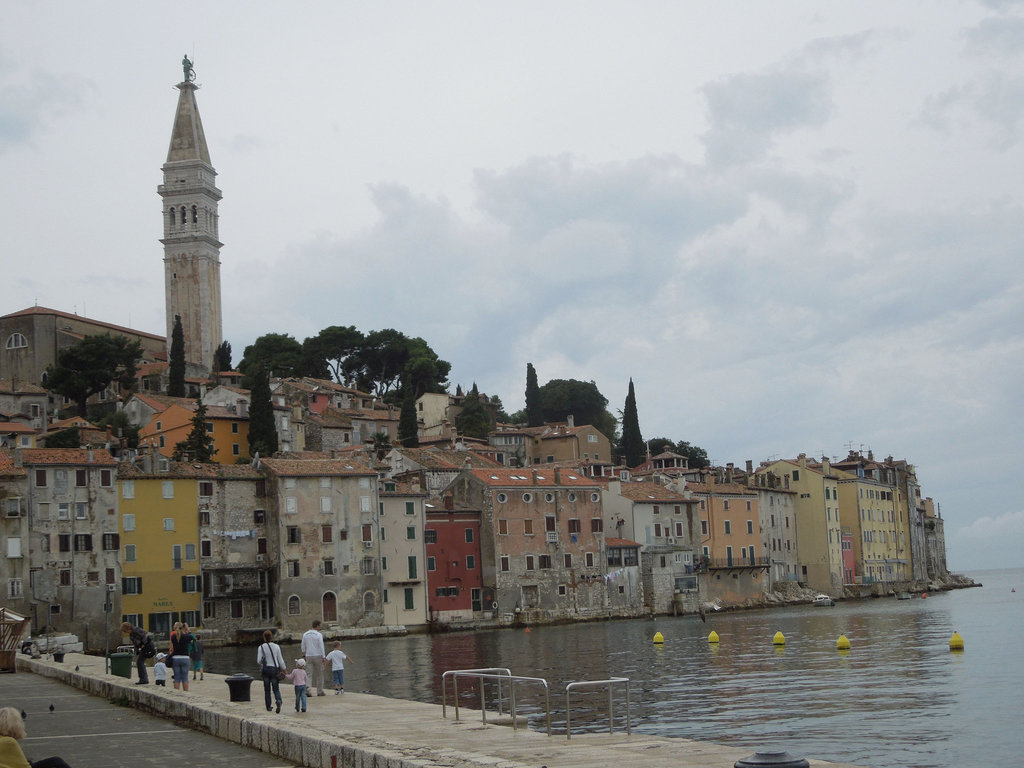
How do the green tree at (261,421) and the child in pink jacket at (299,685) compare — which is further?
the green tree at (261,421)

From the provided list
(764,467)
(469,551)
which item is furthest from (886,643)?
(764,467)

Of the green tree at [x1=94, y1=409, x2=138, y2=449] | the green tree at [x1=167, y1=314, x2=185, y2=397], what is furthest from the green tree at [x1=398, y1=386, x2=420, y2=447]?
the green tree at [x1=94, y1=409, x2=138, y2=449]

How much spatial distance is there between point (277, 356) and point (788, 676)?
286 feet

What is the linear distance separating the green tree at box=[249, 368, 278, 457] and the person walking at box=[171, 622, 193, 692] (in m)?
53.5

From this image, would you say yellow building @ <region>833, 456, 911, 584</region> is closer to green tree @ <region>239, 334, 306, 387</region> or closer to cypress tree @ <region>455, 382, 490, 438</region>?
cypress tree @ <region>455, 382, 490, 438</region>

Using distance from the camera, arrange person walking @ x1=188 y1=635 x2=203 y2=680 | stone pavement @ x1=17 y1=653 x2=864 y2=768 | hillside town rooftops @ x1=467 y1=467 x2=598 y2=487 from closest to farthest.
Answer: stone pavement @ x1=17 y1=653 x2=864 y2=768, person walking @ x1=188 y1=635 x2=203 y2=680, hillside town rooftops @ x1=467 y1=467 x2=598 y2=487

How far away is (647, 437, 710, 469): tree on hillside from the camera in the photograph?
125925 mm

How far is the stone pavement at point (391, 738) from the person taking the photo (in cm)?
1534

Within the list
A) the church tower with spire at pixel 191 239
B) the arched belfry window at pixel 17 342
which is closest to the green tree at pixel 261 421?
the arched belfry window at pixel 17 342

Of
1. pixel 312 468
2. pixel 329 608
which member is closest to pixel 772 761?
pixel 329 608

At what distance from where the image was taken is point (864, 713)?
90.6ft

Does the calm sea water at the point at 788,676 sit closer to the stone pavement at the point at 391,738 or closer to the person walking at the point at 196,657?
the stone pavement at the point at 391,738

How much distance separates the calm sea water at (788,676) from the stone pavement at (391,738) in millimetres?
4680

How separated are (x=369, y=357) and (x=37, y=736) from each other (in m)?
99.6
